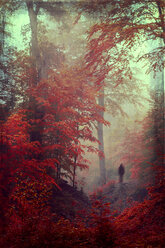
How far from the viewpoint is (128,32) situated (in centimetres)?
399

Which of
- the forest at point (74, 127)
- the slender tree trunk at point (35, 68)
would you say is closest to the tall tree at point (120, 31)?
the forest at point (74, 127)

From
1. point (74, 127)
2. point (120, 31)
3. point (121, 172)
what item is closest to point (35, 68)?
point (74, 127)

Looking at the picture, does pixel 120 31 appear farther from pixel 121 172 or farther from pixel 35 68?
pixel 121 172

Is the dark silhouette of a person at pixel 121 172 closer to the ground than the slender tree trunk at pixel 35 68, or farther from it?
closer to the ground

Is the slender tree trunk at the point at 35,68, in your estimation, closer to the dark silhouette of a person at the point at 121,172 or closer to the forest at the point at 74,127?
the forest at the point at 74,127

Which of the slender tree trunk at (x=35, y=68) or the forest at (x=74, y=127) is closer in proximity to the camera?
the forest at (x=74, y=127)

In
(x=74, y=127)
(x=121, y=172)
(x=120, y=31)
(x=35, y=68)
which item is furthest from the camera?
(x=121, y=172)

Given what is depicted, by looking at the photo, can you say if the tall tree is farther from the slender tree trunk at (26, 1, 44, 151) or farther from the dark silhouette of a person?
the dark silhouette of a person

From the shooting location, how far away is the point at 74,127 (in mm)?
4379

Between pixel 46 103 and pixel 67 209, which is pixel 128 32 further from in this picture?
pixel 67 209

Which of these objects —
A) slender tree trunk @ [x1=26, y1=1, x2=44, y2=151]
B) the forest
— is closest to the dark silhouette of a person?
the forest

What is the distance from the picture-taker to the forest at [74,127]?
3283 millimetres

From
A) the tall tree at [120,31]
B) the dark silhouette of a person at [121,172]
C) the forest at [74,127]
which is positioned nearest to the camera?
the forest at [74,127]

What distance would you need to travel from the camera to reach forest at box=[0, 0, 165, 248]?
10.8 ft
